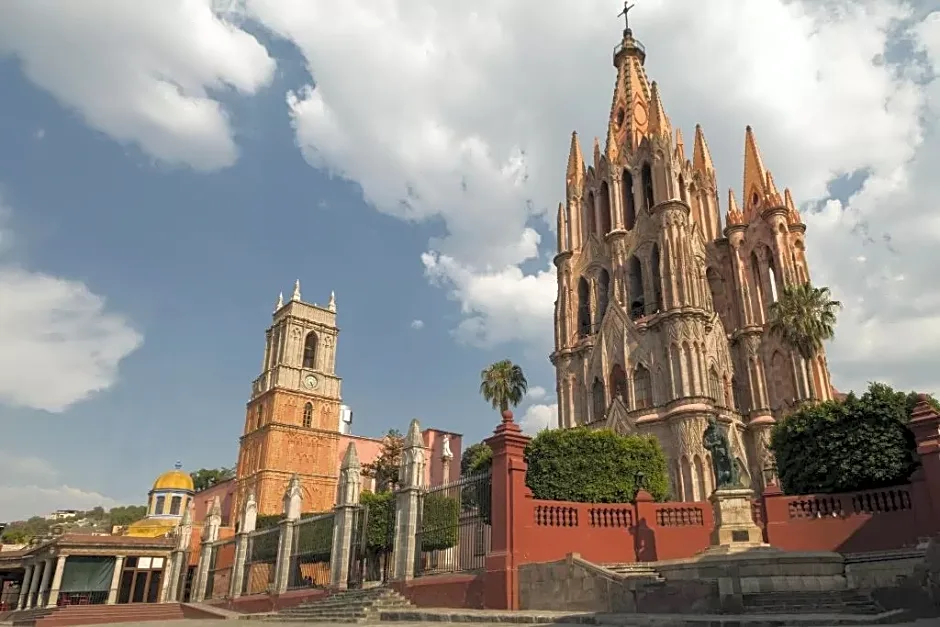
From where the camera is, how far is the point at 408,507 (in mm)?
18484

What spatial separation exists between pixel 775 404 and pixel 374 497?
22038 millimetres

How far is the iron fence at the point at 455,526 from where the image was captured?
16953 mm

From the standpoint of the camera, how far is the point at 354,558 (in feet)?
69.6

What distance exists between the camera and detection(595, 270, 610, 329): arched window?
136 feet

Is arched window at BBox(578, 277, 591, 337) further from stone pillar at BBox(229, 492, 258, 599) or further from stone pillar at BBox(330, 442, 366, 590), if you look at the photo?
stone pillar at BBox(330, 442, 366, 590)

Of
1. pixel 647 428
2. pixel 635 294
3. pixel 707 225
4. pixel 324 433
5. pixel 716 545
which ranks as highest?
pixel 707 225

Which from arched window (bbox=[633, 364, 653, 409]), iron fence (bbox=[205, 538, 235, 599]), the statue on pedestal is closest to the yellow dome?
iron fence (bbox=[205, 538, 235, 599])

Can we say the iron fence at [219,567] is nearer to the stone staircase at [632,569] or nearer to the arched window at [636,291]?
the stone staircase at [632,569]

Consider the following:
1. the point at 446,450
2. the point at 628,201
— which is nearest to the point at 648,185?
the point at 628,201

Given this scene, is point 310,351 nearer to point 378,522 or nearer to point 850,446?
point 378,522

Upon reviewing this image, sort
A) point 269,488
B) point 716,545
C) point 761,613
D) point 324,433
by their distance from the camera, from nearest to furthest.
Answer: point 761,613, point 716,545, point 269,488, point 324,433

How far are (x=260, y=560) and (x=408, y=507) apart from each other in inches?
430

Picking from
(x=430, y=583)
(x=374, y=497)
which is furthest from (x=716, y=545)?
(x=374, y=497)

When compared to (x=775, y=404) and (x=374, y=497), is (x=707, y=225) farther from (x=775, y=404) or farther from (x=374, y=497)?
(x=374, y=497)
